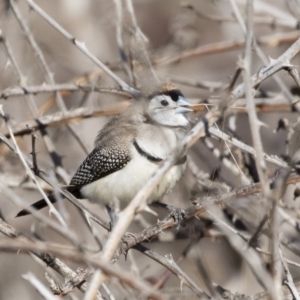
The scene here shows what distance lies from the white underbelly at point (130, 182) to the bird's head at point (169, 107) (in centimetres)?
34

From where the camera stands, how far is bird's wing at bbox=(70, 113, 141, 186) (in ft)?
15.4

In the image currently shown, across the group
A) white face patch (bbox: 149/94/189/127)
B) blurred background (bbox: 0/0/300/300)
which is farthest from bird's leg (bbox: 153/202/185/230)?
white face patch (bbox: 149/94/189/127)

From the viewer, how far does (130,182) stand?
4.55m

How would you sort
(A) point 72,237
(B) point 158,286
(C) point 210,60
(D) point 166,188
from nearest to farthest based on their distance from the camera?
(A) point 72,237 < (B) point 158,286 < (D) point 166,188 < (C) point 210,60

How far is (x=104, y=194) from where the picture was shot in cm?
484

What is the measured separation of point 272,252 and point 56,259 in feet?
5.57

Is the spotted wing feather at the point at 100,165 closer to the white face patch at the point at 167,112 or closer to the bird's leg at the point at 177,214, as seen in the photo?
the white face patch at the point at 167,112

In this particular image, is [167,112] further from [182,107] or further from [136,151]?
[136,151]

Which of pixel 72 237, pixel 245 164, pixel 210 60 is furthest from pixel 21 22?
pixel 210 60

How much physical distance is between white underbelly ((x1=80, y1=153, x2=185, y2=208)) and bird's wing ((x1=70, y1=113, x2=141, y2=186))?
0.17 feet

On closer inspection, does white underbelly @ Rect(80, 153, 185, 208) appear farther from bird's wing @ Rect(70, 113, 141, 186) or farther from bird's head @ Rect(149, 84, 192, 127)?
bird's head @ Rect(149, 84, 192, 127)

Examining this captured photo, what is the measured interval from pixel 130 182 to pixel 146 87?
28.7 inches

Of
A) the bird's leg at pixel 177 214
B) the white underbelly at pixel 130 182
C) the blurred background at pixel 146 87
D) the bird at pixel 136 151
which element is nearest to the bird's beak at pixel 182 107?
the bird at pixel 136 151

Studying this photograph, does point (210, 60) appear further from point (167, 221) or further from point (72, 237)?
point (72, 237)
